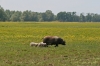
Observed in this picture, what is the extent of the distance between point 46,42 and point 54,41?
79cm

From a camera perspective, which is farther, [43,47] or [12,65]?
[43,47]

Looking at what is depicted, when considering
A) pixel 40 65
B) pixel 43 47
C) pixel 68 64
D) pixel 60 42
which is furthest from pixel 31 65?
pixel 60 42

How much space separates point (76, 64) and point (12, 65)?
3735mm

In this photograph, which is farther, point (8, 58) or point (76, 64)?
point (8, 58)

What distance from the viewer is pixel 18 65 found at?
15.4 meters

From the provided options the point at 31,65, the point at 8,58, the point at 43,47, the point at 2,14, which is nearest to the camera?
the point at 31,65

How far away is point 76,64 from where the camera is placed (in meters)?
15.9

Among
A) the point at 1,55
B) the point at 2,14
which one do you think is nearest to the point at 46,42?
the point at 1,55

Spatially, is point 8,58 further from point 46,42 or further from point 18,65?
point 46,42

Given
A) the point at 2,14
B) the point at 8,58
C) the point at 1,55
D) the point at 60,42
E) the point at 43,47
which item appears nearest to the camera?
the point at 8,58

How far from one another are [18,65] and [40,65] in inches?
49.4

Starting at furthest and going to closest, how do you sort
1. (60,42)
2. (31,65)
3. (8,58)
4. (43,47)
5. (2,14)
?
(2,14)
(60,42)
(43,47)
(8,58)
(31,65)

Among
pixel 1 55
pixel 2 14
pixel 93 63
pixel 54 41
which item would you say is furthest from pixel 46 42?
pixel 2 14

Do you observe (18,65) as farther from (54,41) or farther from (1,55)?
(54,41)
